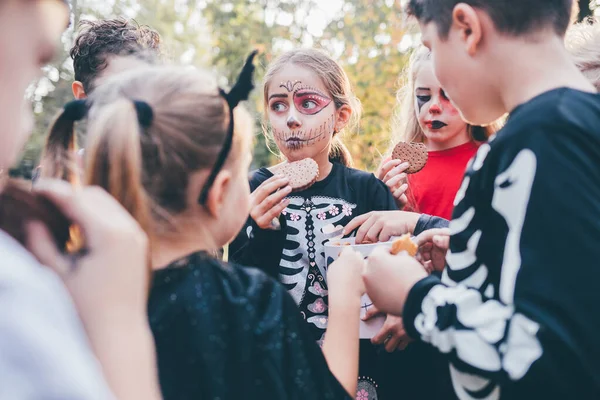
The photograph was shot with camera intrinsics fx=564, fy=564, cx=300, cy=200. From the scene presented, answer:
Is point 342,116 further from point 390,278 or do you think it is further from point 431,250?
point 390,278

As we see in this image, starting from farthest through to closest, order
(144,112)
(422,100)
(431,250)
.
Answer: (422,100) < (431,250) < (144,112)

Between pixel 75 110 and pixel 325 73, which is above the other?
pixel 75 110

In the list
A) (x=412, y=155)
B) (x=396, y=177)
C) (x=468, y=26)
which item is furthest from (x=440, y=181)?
(x=468, y=26)

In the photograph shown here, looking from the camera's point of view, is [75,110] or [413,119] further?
[413,119]

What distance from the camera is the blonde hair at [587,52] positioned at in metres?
2.56

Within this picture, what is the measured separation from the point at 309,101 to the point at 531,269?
1762mm

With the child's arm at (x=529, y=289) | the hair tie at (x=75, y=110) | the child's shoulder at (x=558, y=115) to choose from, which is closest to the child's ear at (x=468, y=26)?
the child's shoulder at (x=558, y=115)

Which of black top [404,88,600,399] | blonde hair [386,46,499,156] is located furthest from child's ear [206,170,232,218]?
blonde hair [386,46,499,156]

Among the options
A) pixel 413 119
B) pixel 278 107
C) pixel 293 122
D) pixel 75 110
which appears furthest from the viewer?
pixel 413 119

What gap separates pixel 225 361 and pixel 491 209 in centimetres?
79

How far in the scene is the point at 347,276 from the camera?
183 cm

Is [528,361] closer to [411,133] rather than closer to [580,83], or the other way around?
[580,83]

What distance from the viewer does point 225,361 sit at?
4.65 feet

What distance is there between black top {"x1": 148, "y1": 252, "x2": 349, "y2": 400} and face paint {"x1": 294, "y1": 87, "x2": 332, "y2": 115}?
1.47 meters
